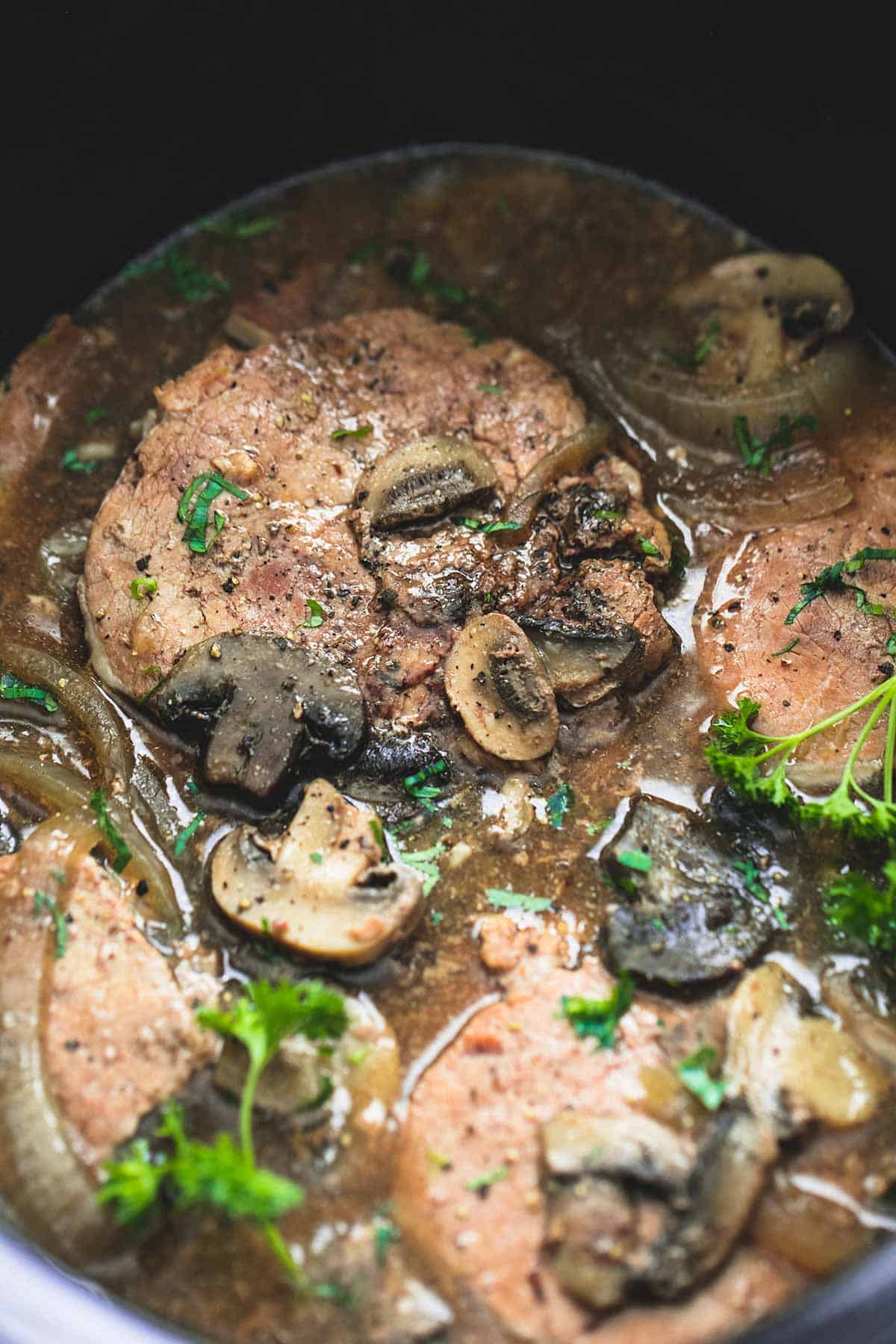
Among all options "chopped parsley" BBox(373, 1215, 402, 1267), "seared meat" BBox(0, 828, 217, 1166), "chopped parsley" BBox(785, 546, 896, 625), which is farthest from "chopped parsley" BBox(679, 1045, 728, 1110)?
"chopped parsley" BBox(785, 546, 896, 625)

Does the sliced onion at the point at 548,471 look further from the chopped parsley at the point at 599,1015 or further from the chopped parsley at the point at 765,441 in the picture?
the chopped parsley at the point at 599,1015

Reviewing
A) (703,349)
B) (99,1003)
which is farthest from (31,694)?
(703,349)

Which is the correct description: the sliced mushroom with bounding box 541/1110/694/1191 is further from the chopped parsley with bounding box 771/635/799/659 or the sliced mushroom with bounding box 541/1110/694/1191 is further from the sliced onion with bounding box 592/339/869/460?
the sliced onion with bounding box 592/339/869/460

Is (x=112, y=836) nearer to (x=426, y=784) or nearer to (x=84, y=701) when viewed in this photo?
(x=84, y=701)

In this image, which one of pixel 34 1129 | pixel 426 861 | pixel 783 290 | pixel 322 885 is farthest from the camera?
pixel 783 290

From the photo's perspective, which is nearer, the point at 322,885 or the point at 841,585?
the point at 322,885

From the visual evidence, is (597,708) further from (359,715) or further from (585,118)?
(585,118)
